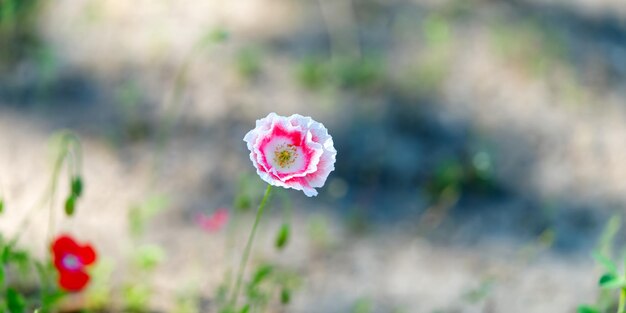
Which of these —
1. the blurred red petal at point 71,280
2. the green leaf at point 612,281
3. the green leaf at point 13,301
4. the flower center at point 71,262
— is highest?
the green leaf at point 612,281

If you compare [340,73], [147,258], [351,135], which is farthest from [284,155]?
[340,73]

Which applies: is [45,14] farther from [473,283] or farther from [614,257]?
[614,257]

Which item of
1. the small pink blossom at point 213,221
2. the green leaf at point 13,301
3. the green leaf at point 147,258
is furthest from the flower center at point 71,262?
the small pink blossom at point 213,221

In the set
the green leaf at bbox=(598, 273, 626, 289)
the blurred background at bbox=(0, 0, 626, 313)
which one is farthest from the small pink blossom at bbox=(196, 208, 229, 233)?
the green leaf at bbox=(598, 273, 626, 289)

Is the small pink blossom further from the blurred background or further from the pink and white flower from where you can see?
the pink and white flower

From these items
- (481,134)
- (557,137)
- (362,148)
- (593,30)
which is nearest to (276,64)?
(362,148)

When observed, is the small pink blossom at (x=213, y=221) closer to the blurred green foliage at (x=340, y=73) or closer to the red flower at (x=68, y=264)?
the red flower at (x=68, y=264)

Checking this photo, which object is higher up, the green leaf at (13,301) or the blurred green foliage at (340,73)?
the blurred green foliage at (340,73)
